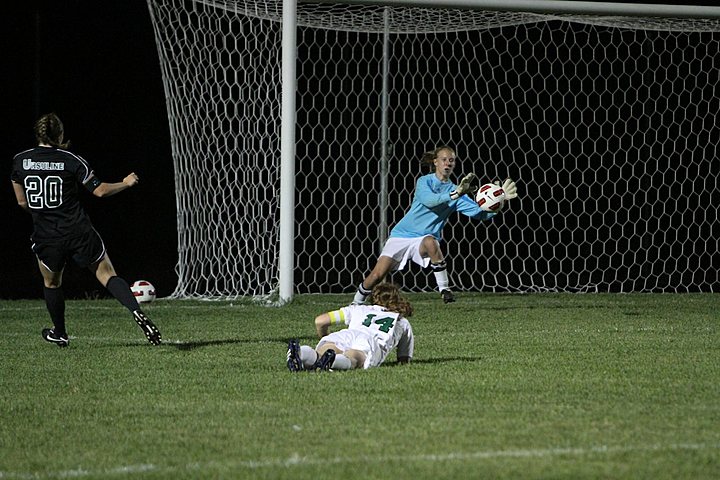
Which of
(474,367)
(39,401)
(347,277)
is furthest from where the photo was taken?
(347,277)

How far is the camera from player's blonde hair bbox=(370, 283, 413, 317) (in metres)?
7.24

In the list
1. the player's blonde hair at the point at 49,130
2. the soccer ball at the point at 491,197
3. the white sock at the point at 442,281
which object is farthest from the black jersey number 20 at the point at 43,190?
the white sock at the point at 442,281

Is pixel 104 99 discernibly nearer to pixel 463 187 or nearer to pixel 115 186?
pixel 463 187

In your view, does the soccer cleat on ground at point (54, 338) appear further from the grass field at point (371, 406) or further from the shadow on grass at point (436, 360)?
the shadow on grass at point (436, 360)

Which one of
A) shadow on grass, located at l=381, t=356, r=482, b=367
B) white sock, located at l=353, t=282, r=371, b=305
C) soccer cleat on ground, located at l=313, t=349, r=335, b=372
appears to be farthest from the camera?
white sock, located at l=353, t=282, r=371, b=305

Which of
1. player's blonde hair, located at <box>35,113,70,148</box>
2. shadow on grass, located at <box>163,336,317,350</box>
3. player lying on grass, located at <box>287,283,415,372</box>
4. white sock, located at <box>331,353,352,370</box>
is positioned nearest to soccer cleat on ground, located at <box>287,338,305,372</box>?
player lying on grass, located at <box>287,283,415,372</box>

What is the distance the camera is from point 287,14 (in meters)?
12.0

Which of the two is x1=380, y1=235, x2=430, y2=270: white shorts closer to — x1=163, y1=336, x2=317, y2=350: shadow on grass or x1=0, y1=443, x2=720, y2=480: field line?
x1=163, y1=336, x2=317, y2=350: shadow on grass

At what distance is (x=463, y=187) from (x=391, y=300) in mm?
4182

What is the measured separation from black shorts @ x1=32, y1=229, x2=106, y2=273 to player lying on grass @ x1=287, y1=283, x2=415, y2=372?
1971 mm

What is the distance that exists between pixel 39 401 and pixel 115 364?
1445 millimetres

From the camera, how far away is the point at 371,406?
5750 mm

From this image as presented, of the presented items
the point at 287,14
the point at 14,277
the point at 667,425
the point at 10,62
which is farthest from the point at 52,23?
the point at 667,425

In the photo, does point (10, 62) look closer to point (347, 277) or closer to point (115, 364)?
point (347, 277)
